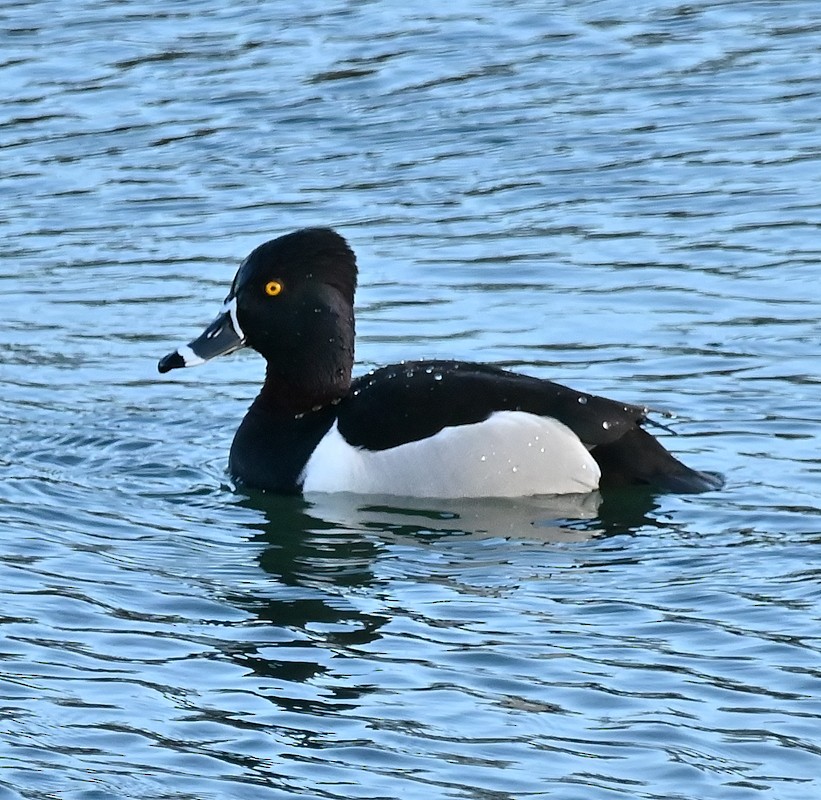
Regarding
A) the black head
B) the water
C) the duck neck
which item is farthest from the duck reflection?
the black head

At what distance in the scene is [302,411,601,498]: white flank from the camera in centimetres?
980

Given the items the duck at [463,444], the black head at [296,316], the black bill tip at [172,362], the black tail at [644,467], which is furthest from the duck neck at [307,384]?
the black tail at [644,467]

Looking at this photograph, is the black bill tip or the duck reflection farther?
the black bill tip

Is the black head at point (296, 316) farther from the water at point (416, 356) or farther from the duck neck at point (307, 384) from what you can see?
the water at point (416, 356)

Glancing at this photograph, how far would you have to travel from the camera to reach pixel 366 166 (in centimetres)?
1550

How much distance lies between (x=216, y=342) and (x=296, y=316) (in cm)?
41

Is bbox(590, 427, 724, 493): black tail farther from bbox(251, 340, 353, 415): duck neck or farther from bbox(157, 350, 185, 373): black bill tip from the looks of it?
bbox(157, 350, 185, 373): black bill tip

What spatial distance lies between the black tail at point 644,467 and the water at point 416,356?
0.12m

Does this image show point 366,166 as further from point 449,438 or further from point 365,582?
point 365,582

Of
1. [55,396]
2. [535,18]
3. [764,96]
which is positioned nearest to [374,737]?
[55,396]

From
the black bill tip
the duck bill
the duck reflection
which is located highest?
the duck bill

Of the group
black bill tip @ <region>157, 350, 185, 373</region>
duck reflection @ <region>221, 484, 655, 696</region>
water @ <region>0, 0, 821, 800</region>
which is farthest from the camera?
black bill tip @ <region>157, 350, 185, 373</region>

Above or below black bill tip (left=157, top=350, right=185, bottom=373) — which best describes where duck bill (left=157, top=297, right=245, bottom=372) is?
above

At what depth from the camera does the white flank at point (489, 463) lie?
9.80m
